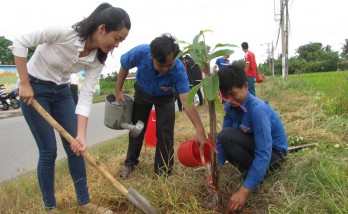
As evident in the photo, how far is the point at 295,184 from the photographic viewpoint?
2.24 metres

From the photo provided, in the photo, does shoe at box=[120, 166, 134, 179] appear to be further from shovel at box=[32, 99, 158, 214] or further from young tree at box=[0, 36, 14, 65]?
young tree at box=[0, 36, 14, 65]

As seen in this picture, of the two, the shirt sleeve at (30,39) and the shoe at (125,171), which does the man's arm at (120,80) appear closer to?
the shoe at (125,171)

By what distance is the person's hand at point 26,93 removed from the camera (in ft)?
6.84

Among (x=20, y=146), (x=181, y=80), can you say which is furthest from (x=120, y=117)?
(x=20, y=146)

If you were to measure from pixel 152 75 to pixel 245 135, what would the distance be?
3.26ft

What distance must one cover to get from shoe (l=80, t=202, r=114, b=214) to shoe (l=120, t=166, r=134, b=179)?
0.84 metres

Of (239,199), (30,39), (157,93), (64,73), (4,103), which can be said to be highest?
(30,39)

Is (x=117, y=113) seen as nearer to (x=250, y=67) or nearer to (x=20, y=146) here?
(x=20, y=146)

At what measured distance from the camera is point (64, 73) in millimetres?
2318

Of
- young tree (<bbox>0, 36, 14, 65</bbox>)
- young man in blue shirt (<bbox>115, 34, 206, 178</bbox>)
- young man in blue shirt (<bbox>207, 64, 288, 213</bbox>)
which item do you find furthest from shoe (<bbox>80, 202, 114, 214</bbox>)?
young tree (<bbox>0, 36, 14, 65</bbox>)

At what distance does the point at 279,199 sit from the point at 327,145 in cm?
135

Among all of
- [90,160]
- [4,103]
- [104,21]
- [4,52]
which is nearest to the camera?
[104,21]

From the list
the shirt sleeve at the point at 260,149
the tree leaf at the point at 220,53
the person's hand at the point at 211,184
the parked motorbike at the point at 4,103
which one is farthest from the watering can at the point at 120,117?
the parked motorbike at the point at 4,103

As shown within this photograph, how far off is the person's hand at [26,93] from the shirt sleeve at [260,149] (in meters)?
1.36
